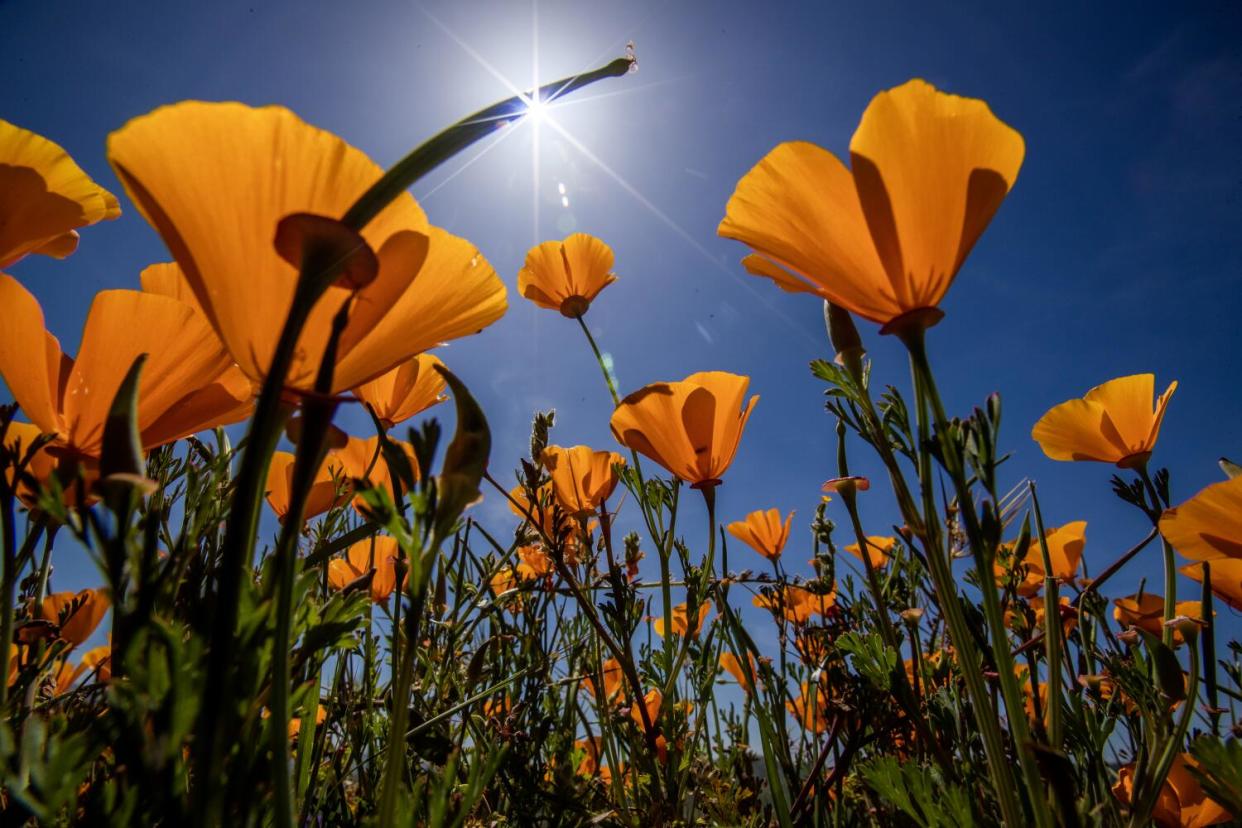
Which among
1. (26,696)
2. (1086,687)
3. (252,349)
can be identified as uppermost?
(252,349)

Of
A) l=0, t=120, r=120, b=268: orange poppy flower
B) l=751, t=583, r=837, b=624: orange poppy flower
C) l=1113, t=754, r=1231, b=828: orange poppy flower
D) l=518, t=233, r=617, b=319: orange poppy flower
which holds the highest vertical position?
l=518, t=233, r=617, b=319: orange poppy flower

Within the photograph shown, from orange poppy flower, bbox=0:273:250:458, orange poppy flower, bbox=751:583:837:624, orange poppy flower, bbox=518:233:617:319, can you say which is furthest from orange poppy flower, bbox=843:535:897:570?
orange poppy flower, bbox=0:273:250:458

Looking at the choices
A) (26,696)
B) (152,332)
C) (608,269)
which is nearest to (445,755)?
(26,696)

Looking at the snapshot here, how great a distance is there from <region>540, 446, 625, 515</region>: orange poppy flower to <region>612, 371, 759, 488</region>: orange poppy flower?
0.25m

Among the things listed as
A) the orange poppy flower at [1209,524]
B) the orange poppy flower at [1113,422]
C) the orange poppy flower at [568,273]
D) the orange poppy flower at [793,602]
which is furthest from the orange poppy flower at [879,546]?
the orange poppy flower at [568,273]

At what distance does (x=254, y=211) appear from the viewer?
0.46 m

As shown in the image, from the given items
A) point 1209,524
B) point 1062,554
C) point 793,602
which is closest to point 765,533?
point 793,602

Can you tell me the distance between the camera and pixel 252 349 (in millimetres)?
482

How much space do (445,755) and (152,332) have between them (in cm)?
64

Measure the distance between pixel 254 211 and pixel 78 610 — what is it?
1099mm

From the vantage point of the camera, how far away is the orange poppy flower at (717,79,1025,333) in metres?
0.71

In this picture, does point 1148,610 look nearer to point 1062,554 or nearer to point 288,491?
point 1062,554

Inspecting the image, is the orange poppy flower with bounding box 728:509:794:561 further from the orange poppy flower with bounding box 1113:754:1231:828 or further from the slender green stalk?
the slender green stalk

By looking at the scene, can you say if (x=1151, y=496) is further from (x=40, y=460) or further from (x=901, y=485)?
(x=40, y=460)
